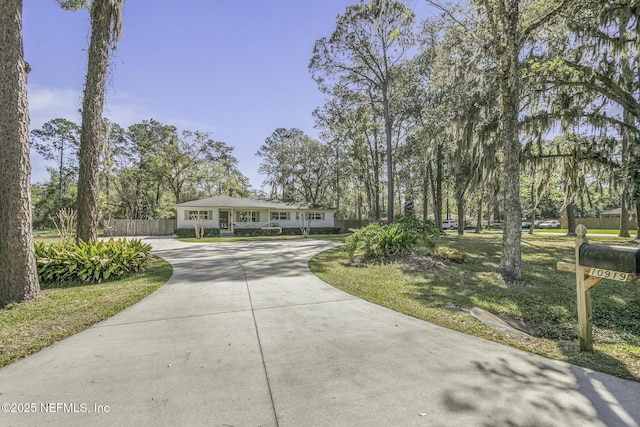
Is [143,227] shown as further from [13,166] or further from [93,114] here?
[13,166]

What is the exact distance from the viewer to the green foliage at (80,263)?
5.63 metres

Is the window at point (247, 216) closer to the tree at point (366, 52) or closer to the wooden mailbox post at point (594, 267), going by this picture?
the tree at point (366, 52)

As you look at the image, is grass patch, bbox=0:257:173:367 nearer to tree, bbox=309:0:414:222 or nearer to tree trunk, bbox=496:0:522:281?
tree trunk, bbox=496:0:522:281

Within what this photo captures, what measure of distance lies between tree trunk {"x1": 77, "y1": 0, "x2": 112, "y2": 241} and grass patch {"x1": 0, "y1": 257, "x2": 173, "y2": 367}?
1810 mm

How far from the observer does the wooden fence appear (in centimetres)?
2275

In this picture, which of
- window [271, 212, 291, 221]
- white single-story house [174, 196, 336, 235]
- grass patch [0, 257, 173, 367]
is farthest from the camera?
window [271, 212, 291, 221]

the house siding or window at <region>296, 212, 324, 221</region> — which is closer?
the house siding

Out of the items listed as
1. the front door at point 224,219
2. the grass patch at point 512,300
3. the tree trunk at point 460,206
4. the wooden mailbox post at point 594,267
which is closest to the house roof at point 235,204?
the front door at point 224,219

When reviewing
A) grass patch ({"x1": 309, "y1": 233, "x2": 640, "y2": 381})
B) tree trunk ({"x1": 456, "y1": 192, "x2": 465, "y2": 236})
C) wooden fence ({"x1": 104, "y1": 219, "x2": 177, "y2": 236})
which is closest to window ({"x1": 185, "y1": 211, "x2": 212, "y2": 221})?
wooden fence ({"x1": 104, "y1": 219, "x2": 177, "y2": 236})

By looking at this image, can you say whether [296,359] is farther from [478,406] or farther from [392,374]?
[478,406]

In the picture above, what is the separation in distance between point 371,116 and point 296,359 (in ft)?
73.3

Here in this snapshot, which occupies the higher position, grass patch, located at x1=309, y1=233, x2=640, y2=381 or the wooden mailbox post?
the wooden mailbox post

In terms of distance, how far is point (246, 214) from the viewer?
85.0 feet

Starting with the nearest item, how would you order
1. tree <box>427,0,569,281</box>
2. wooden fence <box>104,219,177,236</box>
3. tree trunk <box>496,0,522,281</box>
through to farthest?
tree <box>427,0,569,281</box> < tree trunk <box>496,0,522,281</box> < wooden fence <box>104,219,177,236</box>
